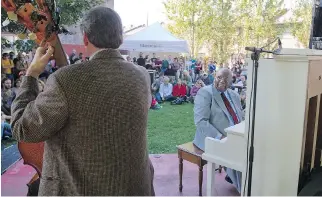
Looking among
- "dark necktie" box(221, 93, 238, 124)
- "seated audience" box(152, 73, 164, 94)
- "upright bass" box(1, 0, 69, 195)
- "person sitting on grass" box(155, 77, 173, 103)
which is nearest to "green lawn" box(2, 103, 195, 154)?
"person sitting on grass" box(155, 77, 173, 103)

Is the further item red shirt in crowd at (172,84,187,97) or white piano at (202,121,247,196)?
red shirt in crowd at (172,84,187,97)

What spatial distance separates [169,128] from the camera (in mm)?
6660

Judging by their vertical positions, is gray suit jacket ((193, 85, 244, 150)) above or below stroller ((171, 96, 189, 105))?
above

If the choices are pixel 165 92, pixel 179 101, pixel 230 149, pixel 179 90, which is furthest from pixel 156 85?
pixel 230 149

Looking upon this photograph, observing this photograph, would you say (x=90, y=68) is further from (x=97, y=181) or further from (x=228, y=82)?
(x=228, y=82)

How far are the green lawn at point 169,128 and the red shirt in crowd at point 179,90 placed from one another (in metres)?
1.21

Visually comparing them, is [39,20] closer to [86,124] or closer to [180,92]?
[86,124]

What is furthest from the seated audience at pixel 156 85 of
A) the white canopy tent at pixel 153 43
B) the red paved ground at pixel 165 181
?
the red paved ground at pixel 165 181

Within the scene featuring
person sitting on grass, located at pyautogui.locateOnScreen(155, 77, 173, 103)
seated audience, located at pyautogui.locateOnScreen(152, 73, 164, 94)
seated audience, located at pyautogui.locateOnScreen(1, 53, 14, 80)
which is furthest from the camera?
seated audience, located at pyautogui.locateOnScreen(152, 73, 164, 94)

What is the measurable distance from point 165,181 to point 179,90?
6.92 metres

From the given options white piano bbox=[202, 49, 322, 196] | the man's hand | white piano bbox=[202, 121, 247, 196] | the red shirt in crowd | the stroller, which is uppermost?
the man's hand

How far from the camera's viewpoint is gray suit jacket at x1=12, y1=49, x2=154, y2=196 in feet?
3.70

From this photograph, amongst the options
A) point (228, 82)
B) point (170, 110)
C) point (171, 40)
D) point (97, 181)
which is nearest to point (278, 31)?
point (171, 40)

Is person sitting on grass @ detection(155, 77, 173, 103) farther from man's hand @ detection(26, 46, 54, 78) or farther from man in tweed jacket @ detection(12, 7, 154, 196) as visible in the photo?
man in tweed jacket @ detection(12, 7, 154, 196)
